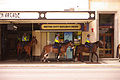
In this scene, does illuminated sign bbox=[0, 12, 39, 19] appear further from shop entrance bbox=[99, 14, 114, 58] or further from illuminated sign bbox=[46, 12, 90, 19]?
shop entrance bbox=[99, 14, 114, 58]

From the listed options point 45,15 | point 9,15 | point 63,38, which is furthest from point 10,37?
point 45,15

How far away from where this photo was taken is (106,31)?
60.4 feet

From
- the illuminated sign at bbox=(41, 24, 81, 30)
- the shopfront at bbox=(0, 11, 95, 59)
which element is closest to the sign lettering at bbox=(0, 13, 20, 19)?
the shopfront at bbox=(0, 11, 95, 59)

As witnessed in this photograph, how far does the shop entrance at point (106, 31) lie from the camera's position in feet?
60.2

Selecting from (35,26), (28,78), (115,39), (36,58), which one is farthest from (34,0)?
(28,78)

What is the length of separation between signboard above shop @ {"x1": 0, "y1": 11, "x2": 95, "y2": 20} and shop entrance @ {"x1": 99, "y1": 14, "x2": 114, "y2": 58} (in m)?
4.99

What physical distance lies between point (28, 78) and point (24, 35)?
952 cm

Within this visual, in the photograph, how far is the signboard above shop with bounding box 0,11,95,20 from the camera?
1374 centimetres

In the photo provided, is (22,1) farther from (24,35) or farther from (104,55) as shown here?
(104,55)

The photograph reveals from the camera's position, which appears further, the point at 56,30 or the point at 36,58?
the point at 36,58

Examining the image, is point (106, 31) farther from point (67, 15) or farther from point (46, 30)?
point (46, 30)

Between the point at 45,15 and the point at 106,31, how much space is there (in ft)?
26.4

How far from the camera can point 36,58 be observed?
56.4ft

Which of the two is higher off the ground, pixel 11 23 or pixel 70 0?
pixel 70 0
